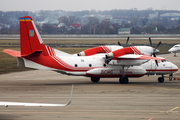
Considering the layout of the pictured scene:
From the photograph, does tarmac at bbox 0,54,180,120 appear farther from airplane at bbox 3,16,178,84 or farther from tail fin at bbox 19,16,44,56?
tail fin at bbox 19,16,44,56

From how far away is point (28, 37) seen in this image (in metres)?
29.6

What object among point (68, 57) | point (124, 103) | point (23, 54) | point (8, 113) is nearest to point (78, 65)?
point (68, 57)

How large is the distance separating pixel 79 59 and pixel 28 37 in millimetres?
5607

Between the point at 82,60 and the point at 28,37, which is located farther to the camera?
the point at 82,60

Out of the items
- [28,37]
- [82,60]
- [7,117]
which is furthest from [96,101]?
[28,37]

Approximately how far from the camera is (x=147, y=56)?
98.7ft

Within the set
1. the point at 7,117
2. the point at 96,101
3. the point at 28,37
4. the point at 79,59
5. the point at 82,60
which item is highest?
the point at 28,37

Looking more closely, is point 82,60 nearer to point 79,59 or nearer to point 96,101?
point 79,59

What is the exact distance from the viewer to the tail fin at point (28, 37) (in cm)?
2941

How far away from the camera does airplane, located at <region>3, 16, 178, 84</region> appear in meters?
29.5

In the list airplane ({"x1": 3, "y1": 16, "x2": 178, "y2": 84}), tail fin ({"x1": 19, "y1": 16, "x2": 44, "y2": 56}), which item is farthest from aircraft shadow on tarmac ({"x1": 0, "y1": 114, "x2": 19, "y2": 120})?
tail fin ({"x1": 19, "y1": 16, "x2": 44, "y2": 56})

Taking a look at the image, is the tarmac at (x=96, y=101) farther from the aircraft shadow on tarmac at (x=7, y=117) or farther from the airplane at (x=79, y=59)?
the airplane at (x=79, y=59)

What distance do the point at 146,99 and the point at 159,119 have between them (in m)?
5.85

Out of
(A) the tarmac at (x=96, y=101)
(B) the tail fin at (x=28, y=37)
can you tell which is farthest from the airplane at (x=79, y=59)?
(A) the tarmac at (x=96, y=101)
